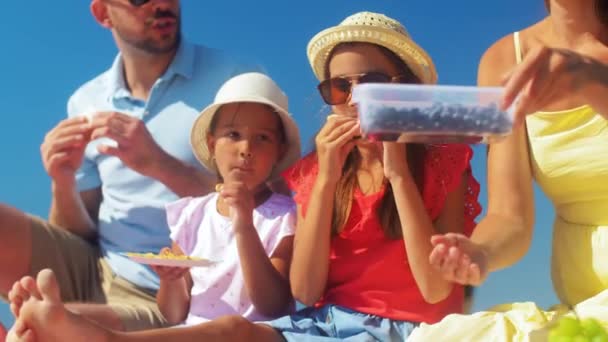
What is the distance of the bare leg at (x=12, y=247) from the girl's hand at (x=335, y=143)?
959mm

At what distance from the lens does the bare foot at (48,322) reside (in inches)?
57.4

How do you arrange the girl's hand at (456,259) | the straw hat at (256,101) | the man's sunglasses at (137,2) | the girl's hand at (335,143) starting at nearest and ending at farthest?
the girl's hand at (456,259) → the girl's hand at (335,143) → the straw hat at (256,101) → the man's sunglasses at (137,2)

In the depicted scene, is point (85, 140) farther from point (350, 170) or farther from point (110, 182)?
point (350, 170)

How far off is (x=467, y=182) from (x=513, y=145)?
0.29 metres

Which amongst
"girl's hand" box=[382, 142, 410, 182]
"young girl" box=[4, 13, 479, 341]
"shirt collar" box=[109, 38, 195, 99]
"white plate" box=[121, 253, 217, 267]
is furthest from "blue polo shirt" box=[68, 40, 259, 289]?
"girl's hand" box=[382, 142, 410, 182]

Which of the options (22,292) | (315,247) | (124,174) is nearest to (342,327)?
(315,247)

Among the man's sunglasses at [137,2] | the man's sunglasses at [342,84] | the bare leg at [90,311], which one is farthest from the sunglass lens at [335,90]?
the man's sunglasses at [137,2]

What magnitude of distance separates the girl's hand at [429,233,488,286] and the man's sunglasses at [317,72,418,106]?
1.91ft

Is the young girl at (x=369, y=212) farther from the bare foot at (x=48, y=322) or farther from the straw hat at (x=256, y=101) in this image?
the bare foot at (x=48, y=322)

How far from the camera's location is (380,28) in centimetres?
190

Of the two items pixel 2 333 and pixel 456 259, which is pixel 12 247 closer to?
pixel 2 333

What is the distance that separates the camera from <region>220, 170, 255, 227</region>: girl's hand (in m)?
1.94

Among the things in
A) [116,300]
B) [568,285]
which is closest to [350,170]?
[568,285]

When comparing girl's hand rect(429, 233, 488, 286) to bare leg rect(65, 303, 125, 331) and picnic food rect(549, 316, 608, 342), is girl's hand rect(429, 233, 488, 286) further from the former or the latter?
bare leg rect(65, 303, 125, 331)
